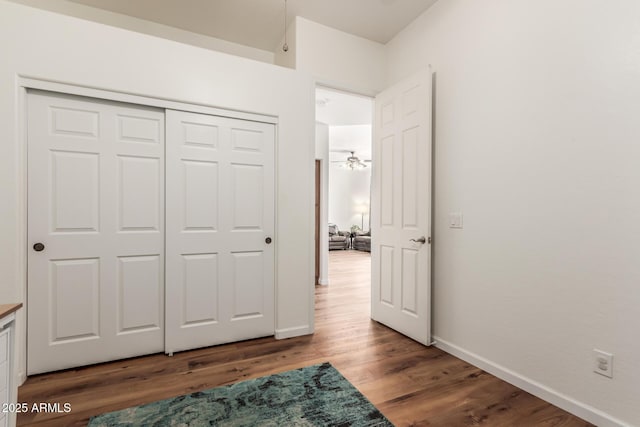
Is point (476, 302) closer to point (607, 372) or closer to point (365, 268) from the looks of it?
point (607, 372)

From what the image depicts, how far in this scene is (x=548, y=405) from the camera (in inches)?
72.0

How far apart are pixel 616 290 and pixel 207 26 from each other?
3935mm

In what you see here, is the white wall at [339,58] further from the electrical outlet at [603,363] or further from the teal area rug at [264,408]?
the electrical outlet at [603,363]

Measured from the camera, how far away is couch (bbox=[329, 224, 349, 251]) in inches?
391

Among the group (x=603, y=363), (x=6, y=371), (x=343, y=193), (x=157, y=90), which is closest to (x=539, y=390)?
(x=603, y=363)

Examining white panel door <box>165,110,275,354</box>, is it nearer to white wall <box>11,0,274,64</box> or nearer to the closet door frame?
the closet door frame

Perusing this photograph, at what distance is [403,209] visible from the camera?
2895 millimetres

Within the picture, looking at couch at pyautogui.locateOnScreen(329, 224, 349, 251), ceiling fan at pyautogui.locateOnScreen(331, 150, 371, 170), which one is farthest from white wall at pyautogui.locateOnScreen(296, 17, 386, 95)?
couch at pyautogui.locateOnScreen(329, 224, 349, 251)

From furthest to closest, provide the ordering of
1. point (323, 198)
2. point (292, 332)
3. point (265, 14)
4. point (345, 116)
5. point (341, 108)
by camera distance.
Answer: point (345, 116)
point (323, 198)
point (341, 108)
point (265, 14)
point (292, 332)

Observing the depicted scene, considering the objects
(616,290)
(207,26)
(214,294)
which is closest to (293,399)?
(214,294)

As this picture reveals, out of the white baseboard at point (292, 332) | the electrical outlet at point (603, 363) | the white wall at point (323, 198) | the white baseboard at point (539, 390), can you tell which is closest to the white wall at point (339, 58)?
the white wall at point (323, 198)

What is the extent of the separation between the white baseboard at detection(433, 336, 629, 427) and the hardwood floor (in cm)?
5

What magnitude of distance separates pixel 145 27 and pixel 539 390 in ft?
14.7

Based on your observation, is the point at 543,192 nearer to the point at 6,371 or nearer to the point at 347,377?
the point at 347,377
